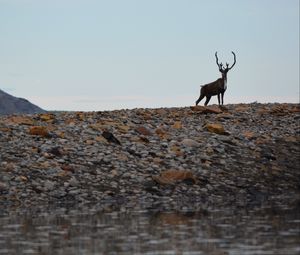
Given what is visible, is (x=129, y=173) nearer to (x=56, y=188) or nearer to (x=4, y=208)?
(x=56, y=188)

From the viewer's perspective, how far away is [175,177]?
27438 mm

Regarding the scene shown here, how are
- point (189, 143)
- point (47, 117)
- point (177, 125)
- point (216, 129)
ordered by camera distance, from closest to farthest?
point (189, 143)
point (216, 129)
point (177, 125)
point (47, 117)

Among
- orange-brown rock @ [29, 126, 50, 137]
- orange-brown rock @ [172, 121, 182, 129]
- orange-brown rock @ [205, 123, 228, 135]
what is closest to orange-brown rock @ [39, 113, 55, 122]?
orange-brown rock @ [29, 126, 50, 137]

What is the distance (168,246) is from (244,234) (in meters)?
2.11

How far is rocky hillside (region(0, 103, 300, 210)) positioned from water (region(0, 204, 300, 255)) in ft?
8.47

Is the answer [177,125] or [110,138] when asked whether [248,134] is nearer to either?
[177,125]

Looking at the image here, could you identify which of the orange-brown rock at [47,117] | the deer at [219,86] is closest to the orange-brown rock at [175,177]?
the orange-brown rock at [47,117]

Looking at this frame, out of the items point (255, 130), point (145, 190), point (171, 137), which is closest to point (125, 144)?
point (171, 137)

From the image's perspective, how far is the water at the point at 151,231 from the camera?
15.0m

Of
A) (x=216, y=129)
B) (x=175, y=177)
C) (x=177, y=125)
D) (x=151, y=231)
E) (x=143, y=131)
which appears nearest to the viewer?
(x=151, y=231)

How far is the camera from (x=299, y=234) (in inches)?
639

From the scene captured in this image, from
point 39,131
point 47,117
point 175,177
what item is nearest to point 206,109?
point 47,117

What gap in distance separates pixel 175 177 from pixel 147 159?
2.18 meters

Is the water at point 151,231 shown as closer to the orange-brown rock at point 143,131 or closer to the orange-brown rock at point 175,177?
the orange-brown rock at point 175,177
